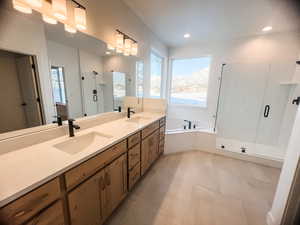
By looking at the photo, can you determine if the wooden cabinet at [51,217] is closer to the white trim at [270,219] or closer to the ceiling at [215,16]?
the white trim at [270,219]

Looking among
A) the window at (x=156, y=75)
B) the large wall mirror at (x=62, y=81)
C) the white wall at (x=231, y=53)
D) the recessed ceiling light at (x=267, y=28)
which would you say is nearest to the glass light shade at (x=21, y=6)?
the large wall mirror at (x=62, y=81)

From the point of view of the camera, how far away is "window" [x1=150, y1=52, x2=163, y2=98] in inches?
134

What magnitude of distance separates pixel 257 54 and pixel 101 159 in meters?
3.97

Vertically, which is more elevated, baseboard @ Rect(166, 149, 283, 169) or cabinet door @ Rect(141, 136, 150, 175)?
cabinet door @ Rect(141, 136, 150, 175)

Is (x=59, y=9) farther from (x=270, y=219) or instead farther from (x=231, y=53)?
(x=231, y=53)

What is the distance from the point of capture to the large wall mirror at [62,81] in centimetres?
98

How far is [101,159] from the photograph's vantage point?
1.10 metres

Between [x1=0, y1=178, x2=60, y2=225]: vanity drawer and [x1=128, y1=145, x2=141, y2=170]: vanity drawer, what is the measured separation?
31.9 inches

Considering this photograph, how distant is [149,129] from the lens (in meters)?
1.97

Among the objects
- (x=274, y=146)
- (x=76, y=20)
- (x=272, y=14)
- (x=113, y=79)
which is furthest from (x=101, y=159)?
(x=274, y=146)

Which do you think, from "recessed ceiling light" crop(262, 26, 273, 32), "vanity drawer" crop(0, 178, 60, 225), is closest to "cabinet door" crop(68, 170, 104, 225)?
"vanity drawer" crop(0, 178, 60, 225)

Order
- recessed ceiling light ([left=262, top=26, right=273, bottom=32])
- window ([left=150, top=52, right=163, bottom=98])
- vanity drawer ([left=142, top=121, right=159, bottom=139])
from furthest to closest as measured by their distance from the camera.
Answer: window ([left=150, top=52, right=163, bottom=98])
recessed ceiling light ([left=262, top=26, right=273, bottom=32])
vanity drawer ([left=142, top=121, right=159, bottom=139])

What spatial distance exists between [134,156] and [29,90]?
1222 millimetres

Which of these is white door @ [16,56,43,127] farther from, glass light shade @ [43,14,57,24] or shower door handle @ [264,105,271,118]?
shower door handle @ [264,105,271,118]
